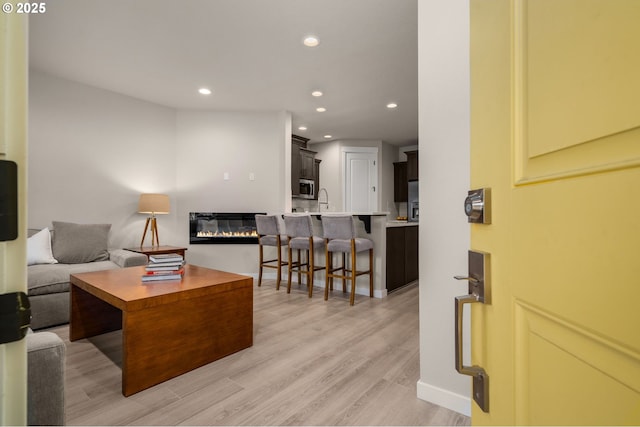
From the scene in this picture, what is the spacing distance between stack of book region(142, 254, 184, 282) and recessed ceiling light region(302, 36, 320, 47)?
7.21ft

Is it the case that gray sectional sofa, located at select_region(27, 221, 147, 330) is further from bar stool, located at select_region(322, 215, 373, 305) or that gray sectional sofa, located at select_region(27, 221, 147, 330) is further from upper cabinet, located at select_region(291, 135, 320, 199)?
upper cabinet, located at select_region(291, 135, 320, 199)

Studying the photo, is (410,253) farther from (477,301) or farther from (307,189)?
(477,301)

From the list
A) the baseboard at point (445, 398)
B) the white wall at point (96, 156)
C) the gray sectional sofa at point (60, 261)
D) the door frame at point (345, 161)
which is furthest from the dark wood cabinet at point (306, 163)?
the baseboard at point (445, 398)

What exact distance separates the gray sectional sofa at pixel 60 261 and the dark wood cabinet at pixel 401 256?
284 centimetres

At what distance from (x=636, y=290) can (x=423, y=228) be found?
1377mm

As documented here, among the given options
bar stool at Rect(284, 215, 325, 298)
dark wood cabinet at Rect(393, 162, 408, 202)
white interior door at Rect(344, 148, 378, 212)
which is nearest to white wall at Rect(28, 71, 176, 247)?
bar stool at Rect(284, 215, 325, 298)

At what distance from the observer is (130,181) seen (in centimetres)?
423

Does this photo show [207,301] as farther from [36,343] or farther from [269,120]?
[269,120]

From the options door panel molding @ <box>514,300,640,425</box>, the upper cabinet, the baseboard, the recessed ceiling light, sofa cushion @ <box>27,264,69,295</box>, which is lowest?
the baseboard

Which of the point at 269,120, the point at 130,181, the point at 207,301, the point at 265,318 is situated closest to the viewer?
the point at 207,301

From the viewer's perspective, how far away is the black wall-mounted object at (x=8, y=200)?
38 centimetres

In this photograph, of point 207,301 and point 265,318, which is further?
point 265,318

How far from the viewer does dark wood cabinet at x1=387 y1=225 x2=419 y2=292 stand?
3938 mm

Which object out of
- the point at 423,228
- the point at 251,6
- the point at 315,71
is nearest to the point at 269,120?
the point at 315,71
